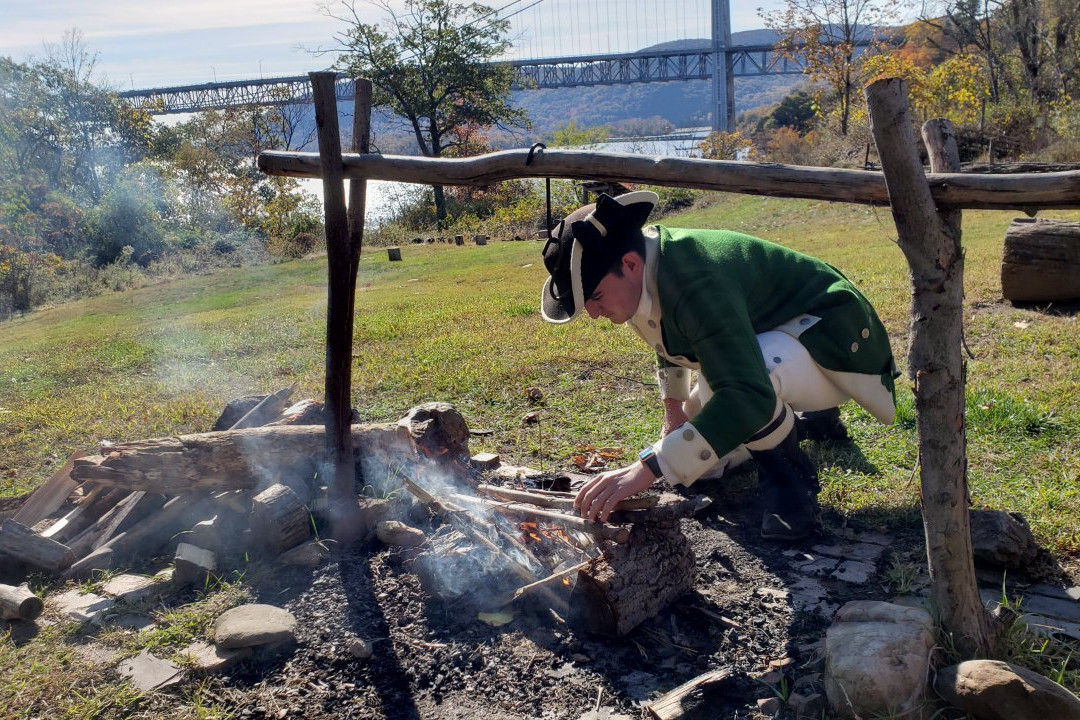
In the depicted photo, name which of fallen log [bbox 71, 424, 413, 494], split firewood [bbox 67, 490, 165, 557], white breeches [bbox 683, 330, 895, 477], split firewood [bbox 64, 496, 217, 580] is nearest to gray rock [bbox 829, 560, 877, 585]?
white breeches [bbox 683, 330, 895, 477]

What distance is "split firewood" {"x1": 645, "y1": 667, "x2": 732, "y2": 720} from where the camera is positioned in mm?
2396

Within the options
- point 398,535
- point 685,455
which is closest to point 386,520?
point 398,535

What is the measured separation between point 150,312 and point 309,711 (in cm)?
1379

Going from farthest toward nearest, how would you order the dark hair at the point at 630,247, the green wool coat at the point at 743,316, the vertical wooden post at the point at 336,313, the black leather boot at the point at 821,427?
the black leather boot at the point at 821,427, the vertical wooden post at the point at 336,313, the dark hair at the point at 630,247, the green wool coat at the point at 743,316

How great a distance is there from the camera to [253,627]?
2.88 meters

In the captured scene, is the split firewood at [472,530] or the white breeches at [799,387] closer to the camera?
the split firewood at [472,530]

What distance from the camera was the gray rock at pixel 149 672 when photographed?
2752mm

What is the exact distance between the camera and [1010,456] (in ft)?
13.4

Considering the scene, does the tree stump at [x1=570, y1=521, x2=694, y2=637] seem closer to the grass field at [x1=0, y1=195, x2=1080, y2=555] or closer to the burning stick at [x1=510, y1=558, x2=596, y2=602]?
the burning stick at [x1=510, y1=558, x2=596, y2=602]

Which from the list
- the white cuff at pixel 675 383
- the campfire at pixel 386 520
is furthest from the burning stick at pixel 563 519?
the white cuff at pixel 675 383

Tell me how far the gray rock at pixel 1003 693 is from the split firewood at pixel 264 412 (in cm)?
366

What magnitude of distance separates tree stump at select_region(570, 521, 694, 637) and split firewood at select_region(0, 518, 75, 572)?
7.87ft

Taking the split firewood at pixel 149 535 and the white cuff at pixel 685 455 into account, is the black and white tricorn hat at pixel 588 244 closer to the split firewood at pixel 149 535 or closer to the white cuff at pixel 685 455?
the white cuff at pixel 685 455

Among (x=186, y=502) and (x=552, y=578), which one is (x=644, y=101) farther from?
(x=552, y=578)
